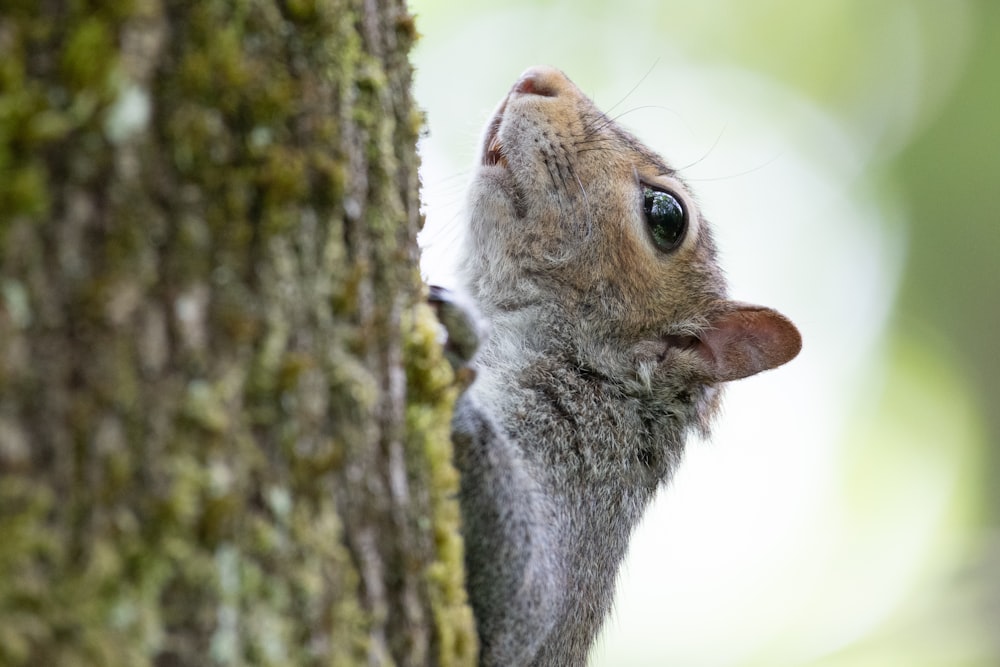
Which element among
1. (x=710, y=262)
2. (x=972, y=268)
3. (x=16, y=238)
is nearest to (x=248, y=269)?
(x=16, y=238)

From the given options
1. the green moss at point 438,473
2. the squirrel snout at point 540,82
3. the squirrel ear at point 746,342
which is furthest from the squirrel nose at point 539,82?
the green moss at point 438,473

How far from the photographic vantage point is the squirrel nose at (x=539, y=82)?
3.96 metres

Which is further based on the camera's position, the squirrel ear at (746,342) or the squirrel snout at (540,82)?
the squirrel snout at (540,82)

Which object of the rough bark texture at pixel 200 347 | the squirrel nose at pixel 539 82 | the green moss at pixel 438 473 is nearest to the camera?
the rough bark texture at pixel 200 347

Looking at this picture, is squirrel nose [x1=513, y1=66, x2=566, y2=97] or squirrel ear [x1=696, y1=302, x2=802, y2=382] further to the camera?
squirrel nose [x1=513, y1=66, x2=566, y2=97]

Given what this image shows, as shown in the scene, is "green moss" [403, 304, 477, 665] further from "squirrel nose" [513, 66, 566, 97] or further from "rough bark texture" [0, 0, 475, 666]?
"squirrel nose" [513, 66, 566, 97]

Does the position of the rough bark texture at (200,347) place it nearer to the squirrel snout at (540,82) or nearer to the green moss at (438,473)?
the green moss at (438,473)

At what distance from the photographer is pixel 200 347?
142cm

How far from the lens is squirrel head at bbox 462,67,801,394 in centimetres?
374

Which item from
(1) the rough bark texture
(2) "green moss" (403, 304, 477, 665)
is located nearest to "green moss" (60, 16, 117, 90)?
(1) the rough bark texture

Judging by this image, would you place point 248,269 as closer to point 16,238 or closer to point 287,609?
point 16,238

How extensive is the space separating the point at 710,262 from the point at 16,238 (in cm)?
337

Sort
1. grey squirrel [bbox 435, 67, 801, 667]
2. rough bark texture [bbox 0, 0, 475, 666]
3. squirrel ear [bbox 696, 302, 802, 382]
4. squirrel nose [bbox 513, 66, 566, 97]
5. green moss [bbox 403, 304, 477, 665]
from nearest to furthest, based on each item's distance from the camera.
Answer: rough bark texture [bbox 0, 0, 475, 666], green moss [bbox 403, 304, 477, 665], grey squirrel [bbox 435, 67, 801, 667], squirrel ear [bbox 696, 302, 802, 382], squirrel nose [bbox 513, 66, 566, 97]

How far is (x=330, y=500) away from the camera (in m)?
1.58
